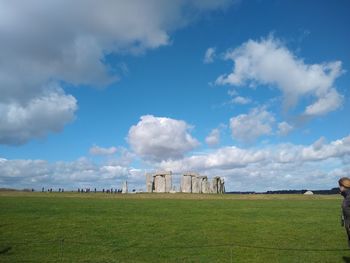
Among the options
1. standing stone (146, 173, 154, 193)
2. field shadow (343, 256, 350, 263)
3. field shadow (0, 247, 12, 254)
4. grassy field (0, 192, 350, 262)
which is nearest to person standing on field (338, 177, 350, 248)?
field shadow (343, 256, 350, 263)

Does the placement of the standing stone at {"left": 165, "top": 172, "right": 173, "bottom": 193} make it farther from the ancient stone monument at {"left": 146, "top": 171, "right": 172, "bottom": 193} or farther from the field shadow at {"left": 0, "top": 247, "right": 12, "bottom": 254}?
the field shadow at {"left": 0, "top": 247, "right": 12, "bottom": 254}

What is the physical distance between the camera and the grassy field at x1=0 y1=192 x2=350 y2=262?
12758 millimetres

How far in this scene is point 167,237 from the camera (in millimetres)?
15555

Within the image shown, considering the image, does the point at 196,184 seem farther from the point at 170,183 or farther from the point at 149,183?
the point at 149,183

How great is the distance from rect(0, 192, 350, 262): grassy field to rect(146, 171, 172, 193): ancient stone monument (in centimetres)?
2876

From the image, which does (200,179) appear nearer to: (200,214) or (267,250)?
(200,214)

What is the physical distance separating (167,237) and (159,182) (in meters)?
36.1

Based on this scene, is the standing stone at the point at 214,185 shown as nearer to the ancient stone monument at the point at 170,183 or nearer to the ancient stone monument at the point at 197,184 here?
the ancient stone monument at the point at 197,184

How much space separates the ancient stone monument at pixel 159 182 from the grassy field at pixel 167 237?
94.4ft

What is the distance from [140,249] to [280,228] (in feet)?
21.9

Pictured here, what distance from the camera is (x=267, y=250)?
536 inches

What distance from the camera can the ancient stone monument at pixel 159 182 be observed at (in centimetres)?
5116

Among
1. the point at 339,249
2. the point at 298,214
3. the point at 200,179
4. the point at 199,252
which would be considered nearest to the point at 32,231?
the point at 199,252

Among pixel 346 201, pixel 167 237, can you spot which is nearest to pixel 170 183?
pixel 167 237
